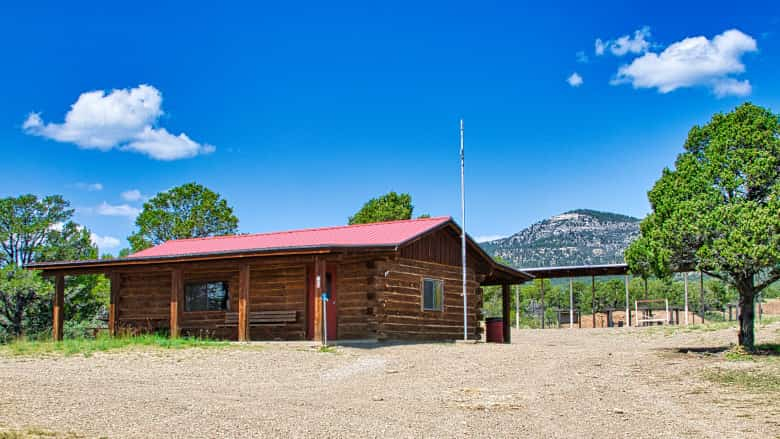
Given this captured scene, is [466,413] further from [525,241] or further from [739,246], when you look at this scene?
[525,241]

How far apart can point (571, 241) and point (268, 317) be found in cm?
9102

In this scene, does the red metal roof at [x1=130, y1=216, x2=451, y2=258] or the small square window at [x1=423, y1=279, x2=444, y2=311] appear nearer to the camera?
the red metal roof at [x1=130, y1=216, x2=451, y2=258]

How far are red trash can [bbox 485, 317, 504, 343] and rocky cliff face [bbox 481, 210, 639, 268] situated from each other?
70.8 metres

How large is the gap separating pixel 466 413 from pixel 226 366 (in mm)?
6270

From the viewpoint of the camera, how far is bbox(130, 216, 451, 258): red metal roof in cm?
2288

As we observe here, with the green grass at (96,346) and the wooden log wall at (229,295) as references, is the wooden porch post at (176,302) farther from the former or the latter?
Result: the green grass at (96,346)

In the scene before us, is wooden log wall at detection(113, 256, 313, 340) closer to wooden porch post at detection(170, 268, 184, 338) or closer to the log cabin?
the log cabin

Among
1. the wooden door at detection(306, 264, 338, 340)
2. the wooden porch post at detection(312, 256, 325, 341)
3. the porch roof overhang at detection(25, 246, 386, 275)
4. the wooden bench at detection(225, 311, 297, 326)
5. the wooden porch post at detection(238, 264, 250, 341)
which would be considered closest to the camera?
the wooden porch post at detection(312, 256, 325, 341)

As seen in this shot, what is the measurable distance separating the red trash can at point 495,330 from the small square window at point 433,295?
2.07 meters

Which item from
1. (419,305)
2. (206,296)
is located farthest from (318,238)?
(419,305)

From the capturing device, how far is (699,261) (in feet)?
59.9

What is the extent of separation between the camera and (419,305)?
22969mm

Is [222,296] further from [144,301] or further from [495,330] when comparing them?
[495,330]

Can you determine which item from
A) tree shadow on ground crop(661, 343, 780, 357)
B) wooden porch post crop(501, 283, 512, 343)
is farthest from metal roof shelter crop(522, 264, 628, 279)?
tree shadow on ground crop(661, 343, 780, 357)
